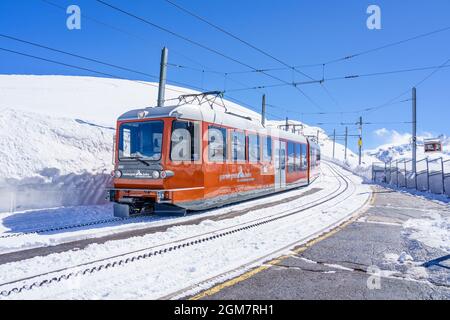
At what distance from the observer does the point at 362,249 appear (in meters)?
6.20

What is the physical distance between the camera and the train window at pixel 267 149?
1395 centimetres

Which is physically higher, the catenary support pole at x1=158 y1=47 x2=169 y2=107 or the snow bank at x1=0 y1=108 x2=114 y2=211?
the catenary support pole at x1=158 y1=47 x2=169 y2=107

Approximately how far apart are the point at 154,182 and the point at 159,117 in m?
1.92

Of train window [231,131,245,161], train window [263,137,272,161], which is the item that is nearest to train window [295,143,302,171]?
train window [263,137,272,161]

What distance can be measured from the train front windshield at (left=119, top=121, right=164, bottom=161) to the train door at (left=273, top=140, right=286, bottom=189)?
23.6 feet

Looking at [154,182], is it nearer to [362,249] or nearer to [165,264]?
[165,264]

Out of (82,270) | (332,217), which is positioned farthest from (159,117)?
(332,217)

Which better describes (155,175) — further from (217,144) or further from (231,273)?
(231,273)

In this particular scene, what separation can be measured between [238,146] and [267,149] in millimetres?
2756

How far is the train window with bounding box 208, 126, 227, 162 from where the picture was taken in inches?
404

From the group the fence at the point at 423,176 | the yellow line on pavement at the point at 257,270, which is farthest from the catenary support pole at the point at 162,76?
the fence at the point at 423,176

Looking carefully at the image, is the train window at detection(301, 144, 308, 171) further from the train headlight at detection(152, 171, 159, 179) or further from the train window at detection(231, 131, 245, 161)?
the train headlight at detection(152, 171, 159, 179)

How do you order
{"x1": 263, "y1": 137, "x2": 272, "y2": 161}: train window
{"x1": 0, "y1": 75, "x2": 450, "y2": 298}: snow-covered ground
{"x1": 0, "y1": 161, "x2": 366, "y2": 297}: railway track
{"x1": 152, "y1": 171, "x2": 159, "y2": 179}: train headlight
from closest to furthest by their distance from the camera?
{"x1": 0, "y1": 161, "x2": 366, "y2": 297}: railway track
{"x1": 0, "y1": 75, "x2": 450, "y2": 298}: snow-covered ground
{"x1": 152, "y1": 171, "x2": 159, "y2": 179}: train headlight
{"x1": 263, "y1": 137, "x2": 272, "y2": 161}: train window

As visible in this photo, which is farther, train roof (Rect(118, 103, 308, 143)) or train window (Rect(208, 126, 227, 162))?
train window (Rect(208, 126, 227, 162))
